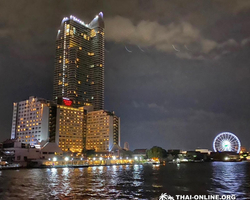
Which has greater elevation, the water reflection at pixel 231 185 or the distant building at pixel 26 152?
the distant building at pixel 26 152

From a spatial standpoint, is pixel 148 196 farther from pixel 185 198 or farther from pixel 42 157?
pixel 42 157

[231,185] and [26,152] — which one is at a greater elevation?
[26,152]

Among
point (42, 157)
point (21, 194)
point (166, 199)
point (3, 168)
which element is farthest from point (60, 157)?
point (166, 199)

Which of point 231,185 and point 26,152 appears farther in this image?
point 26,152

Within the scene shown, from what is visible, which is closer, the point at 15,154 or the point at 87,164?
the point at 15,154

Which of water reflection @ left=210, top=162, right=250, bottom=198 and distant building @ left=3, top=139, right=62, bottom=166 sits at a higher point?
distant building @ left=3, top=139, right=62, bottom=166

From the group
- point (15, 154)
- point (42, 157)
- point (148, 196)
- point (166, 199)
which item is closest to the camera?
point (166, 199)

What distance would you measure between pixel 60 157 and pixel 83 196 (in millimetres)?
137417

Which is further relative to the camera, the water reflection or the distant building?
the distant building

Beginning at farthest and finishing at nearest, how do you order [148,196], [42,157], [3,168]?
[42,157] < [3,168] < [148,196]

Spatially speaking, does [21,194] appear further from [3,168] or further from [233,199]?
[3,168]

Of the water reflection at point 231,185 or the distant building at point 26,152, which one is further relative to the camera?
the distant building at point 26,152

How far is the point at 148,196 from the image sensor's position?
50.7 m

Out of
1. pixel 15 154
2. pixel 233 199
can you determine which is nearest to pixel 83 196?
pixel 233 199
